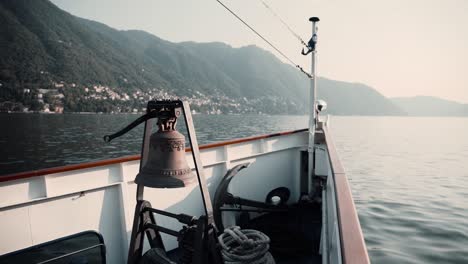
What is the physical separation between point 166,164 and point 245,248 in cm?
216

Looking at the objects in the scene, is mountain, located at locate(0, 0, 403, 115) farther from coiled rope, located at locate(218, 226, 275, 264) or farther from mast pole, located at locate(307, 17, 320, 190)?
coiled rope, located at locate(218, 226, 275, 264)

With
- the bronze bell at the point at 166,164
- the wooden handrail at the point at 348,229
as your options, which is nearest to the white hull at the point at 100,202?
the wooden handrail at the point at 348,229

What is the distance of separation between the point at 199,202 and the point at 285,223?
170cm

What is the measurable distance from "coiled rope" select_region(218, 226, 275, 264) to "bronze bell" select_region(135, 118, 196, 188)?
181cm

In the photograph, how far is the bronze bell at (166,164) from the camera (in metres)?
2.12

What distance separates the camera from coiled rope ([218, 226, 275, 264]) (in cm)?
368

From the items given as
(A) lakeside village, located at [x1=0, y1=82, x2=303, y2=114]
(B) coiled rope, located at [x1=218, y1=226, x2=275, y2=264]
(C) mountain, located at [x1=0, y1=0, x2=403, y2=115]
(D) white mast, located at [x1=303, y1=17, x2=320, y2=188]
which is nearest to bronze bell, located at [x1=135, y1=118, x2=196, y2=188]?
(B) coiled rope, located at [x1=218, y1=226, x2=275, y2=264]

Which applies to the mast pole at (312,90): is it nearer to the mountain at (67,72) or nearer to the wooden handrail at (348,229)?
the wooden handrail at (348,229)

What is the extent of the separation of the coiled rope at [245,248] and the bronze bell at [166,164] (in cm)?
181

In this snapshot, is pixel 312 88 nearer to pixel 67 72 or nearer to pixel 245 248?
pixel 245 248

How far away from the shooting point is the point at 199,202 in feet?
16.0

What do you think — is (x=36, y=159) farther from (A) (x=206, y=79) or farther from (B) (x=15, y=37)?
(A) (x=206, y=79)

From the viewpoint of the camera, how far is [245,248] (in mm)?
3846

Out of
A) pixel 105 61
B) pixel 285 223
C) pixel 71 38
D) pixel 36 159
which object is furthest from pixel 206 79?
pixel 285 223
